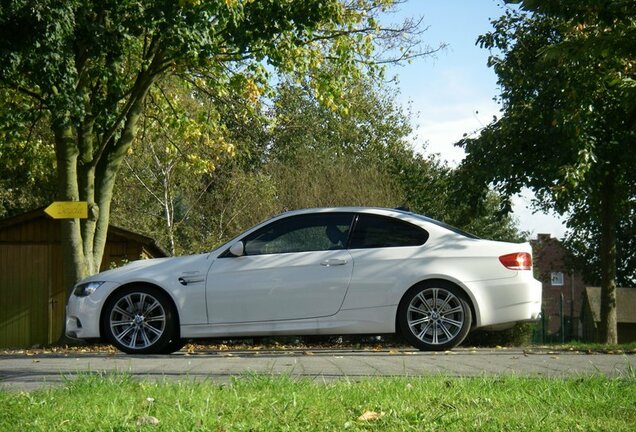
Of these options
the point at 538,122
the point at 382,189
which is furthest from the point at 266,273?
the point at 382,189

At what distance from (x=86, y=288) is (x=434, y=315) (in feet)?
12.9

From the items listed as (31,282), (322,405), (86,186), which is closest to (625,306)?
(31,282)

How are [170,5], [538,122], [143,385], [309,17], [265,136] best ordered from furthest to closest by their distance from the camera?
[265,136] → [538,122] → [309,17] → [170,5] → [143,385]

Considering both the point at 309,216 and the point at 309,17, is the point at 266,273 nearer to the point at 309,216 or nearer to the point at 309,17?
the point at 309,216

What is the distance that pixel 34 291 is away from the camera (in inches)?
1228

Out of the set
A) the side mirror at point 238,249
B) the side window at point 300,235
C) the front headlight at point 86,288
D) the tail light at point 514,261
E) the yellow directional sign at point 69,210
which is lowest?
the front headlight at point 86,288

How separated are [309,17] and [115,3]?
12.6 feet

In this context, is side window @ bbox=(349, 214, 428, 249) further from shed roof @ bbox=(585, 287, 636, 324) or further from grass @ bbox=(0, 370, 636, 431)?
shed roof @ bbox=(585, 287, 636, 324)

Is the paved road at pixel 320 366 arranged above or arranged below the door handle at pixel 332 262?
below

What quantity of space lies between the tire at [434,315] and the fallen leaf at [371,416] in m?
5.57

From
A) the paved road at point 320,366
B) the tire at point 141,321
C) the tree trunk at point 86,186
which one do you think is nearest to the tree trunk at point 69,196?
the tree trunk at point 86,186

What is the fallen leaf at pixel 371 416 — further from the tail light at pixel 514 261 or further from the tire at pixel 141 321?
the tire at pixel 141 321

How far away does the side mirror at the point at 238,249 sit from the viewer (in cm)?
1166

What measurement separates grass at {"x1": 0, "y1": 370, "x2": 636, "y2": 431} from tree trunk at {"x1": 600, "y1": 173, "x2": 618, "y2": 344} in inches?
679
